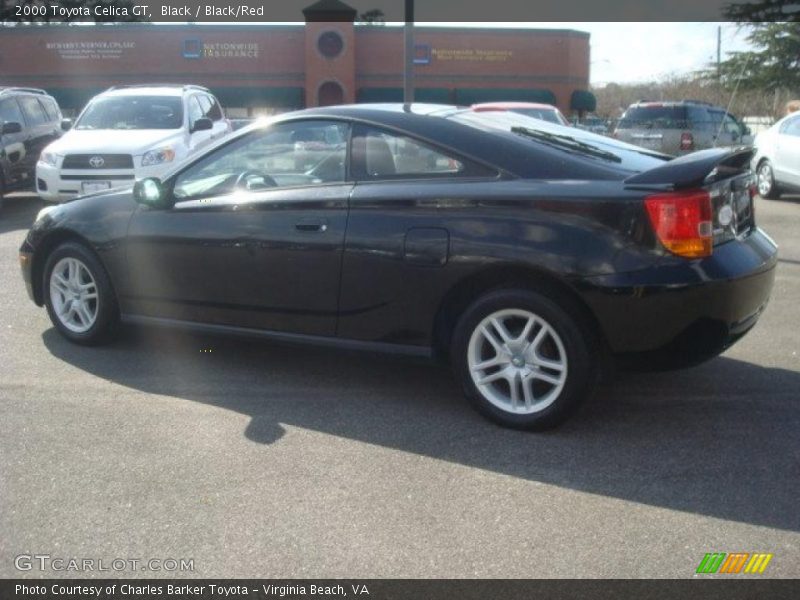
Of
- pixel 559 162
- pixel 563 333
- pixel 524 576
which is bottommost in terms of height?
pixel 524 576

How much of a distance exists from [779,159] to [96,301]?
37.4ft

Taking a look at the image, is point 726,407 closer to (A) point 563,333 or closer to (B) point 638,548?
(A) point 563,333

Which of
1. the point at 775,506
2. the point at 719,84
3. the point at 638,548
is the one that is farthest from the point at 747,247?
the point at 719,84

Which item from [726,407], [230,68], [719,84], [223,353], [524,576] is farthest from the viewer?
[230,68]

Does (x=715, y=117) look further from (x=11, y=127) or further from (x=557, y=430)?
(x=557, y=430)

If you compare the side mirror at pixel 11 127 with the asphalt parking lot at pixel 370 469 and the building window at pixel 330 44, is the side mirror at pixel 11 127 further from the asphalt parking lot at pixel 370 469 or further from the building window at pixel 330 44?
the building window at pixel 330 44

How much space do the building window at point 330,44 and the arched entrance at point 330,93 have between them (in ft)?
4.08

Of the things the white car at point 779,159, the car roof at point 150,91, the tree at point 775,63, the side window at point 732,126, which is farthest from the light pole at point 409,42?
the tree at point 775,63

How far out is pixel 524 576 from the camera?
3.31 m

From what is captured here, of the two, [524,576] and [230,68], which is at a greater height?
[230,68]

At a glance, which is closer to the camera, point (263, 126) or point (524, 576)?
point (524, 576)

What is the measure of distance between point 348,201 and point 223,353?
1584 mm

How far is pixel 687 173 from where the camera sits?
441 cm
